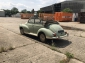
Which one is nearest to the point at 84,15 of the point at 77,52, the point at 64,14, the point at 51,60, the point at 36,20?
the point at 64,14

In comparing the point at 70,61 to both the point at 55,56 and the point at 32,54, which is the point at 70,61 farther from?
the point at 32,54

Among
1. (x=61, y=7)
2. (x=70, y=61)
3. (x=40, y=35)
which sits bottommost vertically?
(x=70, y=61)

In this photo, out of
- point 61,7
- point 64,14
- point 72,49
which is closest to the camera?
point 72,49

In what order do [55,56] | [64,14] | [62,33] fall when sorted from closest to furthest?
[55,56] < [62,33] < [64,14]

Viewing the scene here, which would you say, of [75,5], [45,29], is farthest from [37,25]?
[75,5]

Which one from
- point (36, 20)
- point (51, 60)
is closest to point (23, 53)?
point (51, 60)

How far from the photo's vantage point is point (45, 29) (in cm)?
806

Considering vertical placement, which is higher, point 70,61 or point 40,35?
point 40,35

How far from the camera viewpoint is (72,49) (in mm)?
7137

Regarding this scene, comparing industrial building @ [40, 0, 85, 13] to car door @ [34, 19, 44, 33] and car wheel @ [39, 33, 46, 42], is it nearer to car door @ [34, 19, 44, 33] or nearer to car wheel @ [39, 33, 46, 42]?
car door @ [34, 19, 44, 33]

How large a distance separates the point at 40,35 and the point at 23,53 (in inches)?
99.8

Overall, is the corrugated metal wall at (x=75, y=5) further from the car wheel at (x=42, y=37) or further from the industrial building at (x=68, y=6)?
the car wheel at (x=42, y=37)

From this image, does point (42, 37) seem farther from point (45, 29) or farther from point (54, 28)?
point (54, 28)

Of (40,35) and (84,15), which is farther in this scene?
(84,15)
